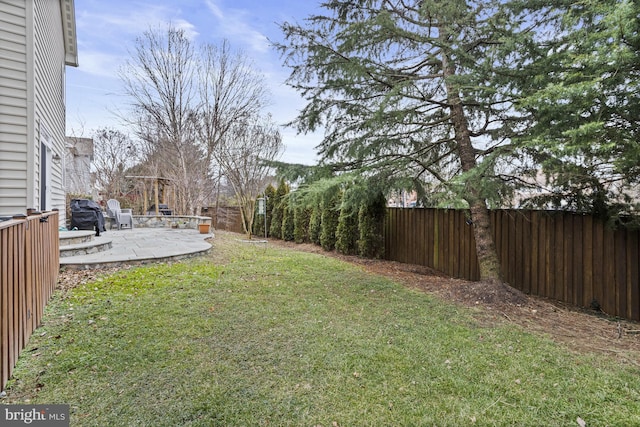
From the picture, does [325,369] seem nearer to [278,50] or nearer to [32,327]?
[32,327]

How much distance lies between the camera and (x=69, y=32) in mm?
9242

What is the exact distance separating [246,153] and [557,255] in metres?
11.2

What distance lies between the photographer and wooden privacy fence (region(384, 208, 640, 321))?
14.2 ft

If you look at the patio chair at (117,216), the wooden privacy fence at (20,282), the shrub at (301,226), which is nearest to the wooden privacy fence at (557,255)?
the shrub at (301,226)

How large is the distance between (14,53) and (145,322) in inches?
188

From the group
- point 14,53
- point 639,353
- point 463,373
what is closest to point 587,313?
point 639,353

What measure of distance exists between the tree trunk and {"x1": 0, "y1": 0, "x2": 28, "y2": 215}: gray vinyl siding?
646 cm

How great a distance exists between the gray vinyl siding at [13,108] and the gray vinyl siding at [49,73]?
0.29 metres

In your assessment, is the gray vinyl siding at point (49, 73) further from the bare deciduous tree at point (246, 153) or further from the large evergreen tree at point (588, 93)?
the large evergreen tree at point (588, 93)

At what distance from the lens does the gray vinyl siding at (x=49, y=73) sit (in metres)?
5.53

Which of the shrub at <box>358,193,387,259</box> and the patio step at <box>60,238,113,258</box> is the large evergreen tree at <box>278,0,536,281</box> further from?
the patio step at <box>60,238,113,258</box>

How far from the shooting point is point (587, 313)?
449 centimetres

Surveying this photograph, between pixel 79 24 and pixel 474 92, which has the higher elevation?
pixel 79 24

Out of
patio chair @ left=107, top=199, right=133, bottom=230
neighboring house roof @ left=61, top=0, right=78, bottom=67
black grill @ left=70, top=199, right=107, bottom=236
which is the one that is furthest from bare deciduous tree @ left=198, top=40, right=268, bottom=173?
black grill @ left=70, top=199, right=107, bottom=236
